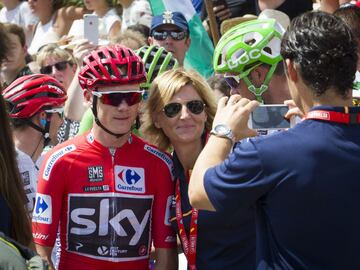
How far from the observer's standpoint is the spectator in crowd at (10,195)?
12.1ft

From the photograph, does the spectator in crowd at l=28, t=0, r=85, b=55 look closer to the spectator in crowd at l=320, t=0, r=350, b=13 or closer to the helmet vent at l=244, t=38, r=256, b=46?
the spectator in crowd at l=320, t=0, r=350, b=13

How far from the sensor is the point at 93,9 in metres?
11.5

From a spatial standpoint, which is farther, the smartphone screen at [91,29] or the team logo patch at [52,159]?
the smartphone screen at [91,29]

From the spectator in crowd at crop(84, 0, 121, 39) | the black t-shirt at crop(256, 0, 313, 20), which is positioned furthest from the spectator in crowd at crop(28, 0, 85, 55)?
the black t-shirt at crop(256, 0, 313, 20)

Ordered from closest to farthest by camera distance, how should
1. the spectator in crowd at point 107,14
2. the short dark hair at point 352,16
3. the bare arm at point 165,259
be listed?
1. the bare arm at point 165,259
2. the short dark hair at point 352,16
3. the spectator in crowd at point 107,14

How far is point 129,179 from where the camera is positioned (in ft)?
15.3

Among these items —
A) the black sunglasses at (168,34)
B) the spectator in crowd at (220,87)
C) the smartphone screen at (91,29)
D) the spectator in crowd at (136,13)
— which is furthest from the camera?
the spectator in crowd at (136,13)

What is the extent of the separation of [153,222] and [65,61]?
480cm

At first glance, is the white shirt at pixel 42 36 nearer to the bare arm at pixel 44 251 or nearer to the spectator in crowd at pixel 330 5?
the spectator in crowd at pixel 330 5

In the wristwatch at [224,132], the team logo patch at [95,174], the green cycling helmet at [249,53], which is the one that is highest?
the green cycling helmet at [249,53]

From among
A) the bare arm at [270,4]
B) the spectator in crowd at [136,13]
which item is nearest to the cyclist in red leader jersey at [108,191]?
the bare arm at [270,4]

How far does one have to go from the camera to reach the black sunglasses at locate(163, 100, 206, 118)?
15.9 feet

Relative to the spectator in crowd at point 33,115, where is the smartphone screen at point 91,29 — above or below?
above

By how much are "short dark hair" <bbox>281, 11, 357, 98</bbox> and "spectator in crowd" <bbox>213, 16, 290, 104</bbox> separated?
1421 mm
